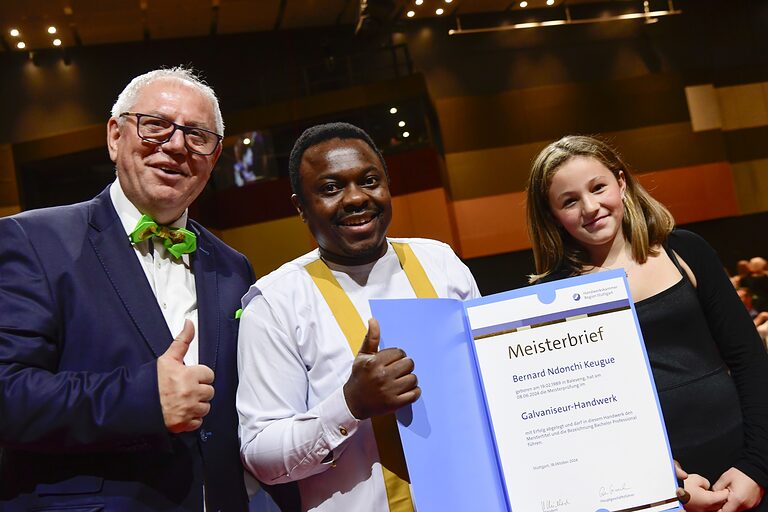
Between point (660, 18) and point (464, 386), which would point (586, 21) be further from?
point (464, 386)

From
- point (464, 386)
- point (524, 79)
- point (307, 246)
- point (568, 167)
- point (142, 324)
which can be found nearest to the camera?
point (464, 386)

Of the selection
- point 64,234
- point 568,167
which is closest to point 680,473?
point 568,167

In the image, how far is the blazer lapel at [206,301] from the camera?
1799 millimetres

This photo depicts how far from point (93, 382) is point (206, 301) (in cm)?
43

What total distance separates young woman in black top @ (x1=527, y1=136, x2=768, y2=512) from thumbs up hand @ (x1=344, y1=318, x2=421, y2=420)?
75 cm

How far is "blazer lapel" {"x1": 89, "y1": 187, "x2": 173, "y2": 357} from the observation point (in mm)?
1689

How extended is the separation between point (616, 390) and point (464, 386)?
Result: 0.33 m

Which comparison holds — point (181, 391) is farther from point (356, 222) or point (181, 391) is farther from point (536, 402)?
point (536, 402)

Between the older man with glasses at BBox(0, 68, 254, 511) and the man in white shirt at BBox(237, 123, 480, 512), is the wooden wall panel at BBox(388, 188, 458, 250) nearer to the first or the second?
the older man with glasses at BBox(0, 68, 254, 511)

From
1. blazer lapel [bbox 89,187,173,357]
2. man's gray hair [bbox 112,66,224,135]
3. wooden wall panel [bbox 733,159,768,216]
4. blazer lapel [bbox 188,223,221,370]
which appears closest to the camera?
blazer lapel [bbox 89,187,173,357]

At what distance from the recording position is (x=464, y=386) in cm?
151

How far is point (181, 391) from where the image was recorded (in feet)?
4.88
